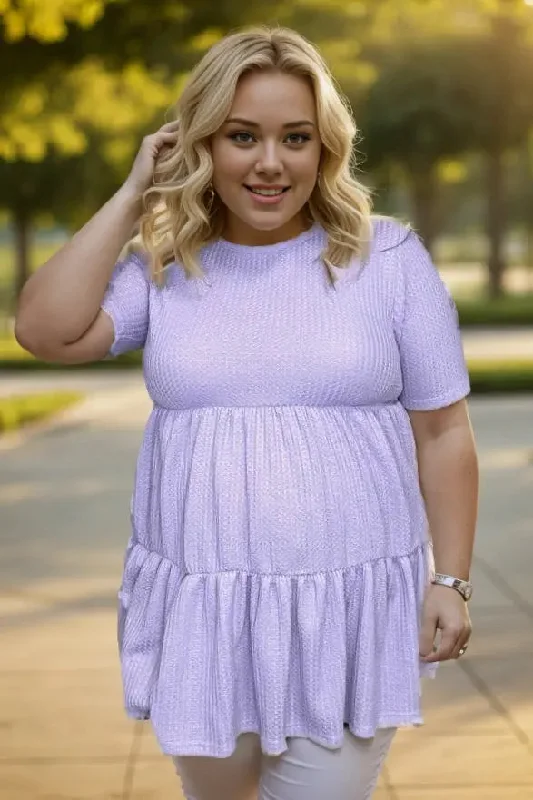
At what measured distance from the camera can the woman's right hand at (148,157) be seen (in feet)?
8.67

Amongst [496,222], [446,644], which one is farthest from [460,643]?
[496,222]

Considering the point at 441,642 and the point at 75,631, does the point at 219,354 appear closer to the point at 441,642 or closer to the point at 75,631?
the point at 441,642

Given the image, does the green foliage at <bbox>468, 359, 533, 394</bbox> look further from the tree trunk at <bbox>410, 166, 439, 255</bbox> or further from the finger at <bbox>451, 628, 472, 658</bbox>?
the tree trunk at <bbox>410, 166, 439, 255</bbox>

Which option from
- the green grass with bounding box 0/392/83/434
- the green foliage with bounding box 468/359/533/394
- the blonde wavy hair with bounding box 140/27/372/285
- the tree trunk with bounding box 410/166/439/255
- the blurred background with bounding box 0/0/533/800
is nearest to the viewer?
the blonde wavy hair with bounding box 140/27/372/285

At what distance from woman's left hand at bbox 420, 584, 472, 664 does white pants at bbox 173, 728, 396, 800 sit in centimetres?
16

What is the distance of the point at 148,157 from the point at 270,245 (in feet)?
0.89

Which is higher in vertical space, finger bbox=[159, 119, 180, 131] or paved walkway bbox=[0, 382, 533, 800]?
finger bbox=[159, 119, 180, 131]

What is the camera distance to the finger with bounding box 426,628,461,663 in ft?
8.47

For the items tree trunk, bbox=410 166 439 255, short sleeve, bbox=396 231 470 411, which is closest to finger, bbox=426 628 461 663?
short sleeve, bbox=396 231 470 411

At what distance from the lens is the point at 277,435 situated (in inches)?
97.6

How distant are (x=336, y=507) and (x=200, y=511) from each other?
227 mm

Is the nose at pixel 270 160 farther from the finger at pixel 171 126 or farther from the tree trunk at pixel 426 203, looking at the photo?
the tree trunk at pixel 426 203

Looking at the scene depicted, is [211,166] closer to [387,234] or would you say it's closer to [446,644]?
[387,234]

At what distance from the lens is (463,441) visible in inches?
103
